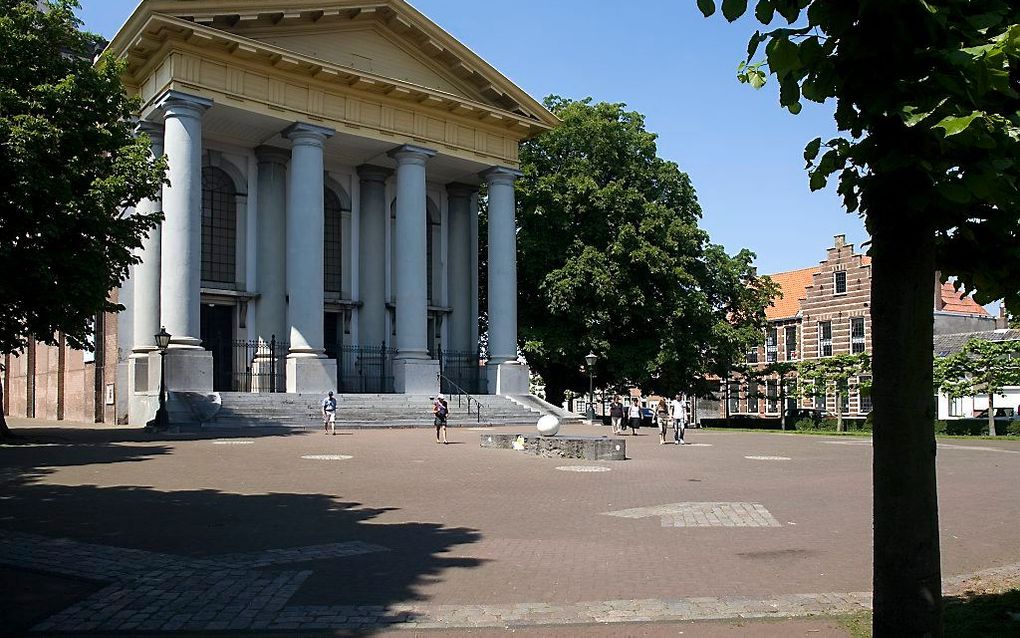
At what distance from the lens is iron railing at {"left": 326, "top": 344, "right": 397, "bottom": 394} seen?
4112cm

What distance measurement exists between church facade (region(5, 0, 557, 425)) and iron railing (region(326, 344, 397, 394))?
9cm

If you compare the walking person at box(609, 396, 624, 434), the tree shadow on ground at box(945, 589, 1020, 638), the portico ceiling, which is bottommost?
the walking person at box(609, 396, 624, 434)

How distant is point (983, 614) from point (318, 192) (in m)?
32.5

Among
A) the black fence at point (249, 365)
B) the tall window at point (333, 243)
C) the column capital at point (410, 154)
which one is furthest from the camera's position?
the tall window at point (333, 243)

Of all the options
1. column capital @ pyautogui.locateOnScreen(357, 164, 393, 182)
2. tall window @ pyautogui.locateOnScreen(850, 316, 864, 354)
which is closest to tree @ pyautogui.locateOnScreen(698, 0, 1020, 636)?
column capital @ pyautogui.locateOnScreen(357, 164, 393, 182)

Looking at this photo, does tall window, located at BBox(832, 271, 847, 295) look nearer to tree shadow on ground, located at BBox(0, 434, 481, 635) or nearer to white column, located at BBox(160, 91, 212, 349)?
white column, located at BBox(160, 91, 212, 349)

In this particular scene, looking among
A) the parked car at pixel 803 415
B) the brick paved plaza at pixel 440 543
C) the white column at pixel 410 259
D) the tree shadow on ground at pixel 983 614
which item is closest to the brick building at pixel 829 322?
the parked car at pixel 803 415

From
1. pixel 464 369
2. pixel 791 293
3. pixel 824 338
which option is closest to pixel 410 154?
pixel 464 369

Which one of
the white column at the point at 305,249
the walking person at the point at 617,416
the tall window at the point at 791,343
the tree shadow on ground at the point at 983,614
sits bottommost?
the walking person at the point at 617,416

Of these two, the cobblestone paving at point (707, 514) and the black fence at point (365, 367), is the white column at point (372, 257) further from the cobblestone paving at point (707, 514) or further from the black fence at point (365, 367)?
the cobblestone paving at point (707, 514)

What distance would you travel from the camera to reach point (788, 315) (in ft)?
232

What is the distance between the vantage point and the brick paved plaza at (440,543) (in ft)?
22.3

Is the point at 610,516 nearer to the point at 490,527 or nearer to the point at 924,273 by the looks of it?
the point at 490,527

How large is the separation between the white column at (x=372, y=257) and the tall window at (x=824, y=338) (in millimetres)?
36671
